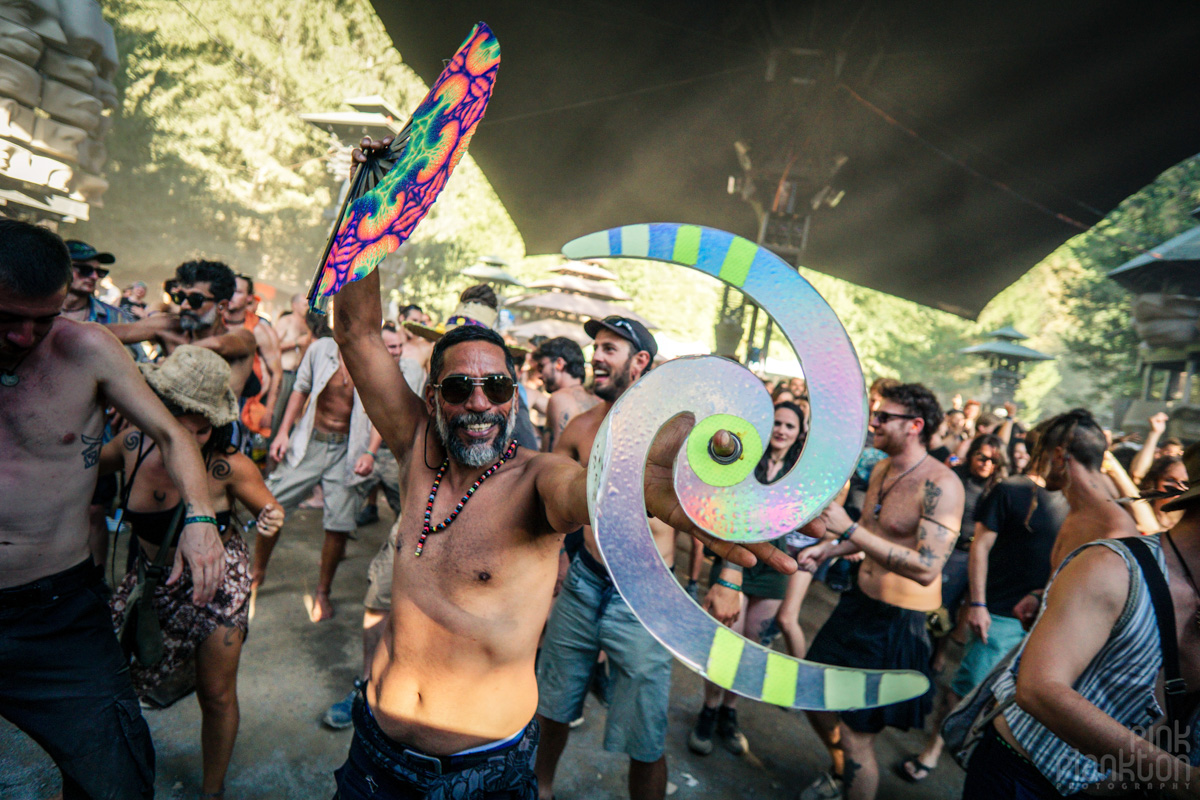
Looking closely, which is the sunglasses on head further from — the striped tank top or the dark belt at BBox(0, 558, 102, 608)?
the striped tank top

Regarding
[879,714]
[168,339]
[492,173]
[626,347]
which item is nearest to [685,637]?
[626,347]

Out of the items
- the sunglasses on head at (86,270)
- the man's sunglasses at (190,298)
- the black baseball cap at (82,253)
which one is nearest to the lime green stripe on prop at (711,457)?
the man's sunglasses at (190,298)

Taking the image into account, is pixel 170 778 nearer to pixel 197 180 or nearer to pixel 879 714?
pixel 879 714

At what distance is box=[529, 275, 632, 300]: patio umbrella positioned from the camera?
15461 mm

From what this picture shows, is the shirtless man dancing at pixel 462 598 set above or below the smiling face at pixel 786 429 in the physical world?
below

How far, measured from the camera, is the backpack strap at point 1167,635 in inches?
67.6

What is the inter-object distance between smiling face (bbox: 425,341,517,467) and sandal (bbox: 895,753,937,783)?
152 inches

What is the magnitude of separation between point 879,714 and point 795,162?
5.49 m

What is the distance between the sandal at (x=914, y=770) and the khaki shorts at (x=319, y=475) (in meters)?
4.40

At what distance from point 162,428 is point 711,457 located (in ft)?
6.84

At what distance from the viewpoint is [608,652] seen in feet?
9.70

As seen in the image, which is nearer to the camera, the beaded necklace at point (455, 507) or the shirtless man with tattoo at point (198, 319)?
the beaded necklace at point (455, 507)

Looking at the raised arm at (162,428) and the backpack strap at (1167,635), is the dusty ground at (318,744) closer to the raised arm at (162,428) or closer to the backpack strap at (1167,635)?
the raised arm at (162,428)

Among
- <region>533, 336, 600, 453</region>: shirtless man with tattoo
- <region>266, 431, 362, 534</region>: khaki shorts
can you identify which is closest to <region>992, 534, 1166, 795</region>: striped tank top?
<region>533, 336, 600, 453</region>: shirtless man with tattoo
